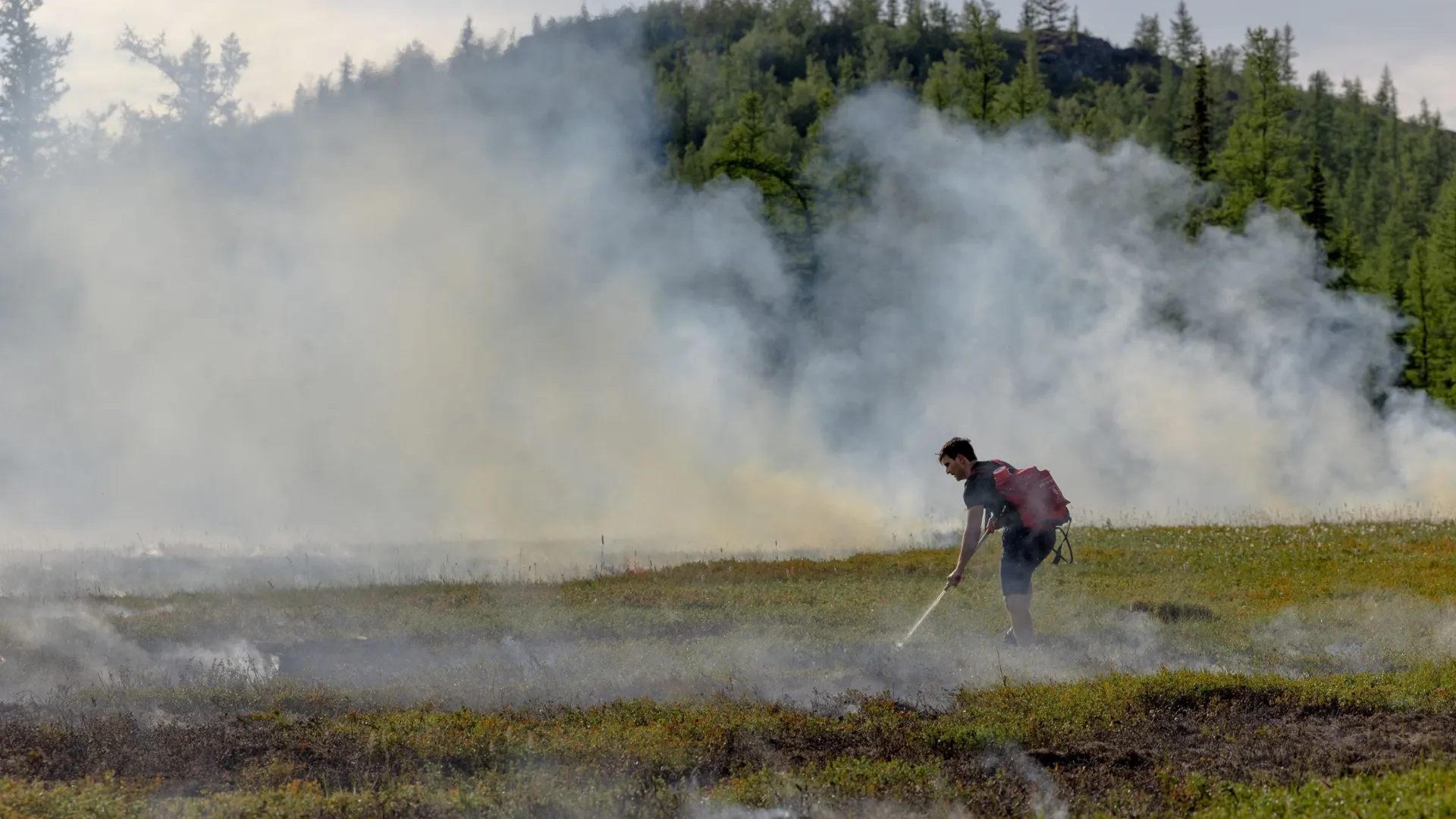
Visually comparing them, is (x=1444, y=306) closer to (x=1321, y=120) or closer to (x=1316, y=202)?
(x=1316, y=202)

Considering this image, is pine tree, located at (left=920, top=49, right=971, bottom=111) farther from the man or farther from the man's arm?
the man's arm

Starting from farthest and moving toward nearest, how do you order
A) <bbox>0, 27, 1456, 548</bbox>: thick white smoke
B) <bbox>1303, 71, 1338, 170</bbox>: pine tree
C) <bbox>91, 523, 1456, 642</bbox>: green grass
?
<bbox>1303, 71, 1338, 170</bbox>: pine tree
<bbox>0, 27, 1456, 548</bbox>: thick white smoke
<bbox>91, 523, 1456, 642</bbox>: green grass

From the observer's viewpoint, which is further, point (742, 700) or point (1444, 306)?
point (1444, 306)

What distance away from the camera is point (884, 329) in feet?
142

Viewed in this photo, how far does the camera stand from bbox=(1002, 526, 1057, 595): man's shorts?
1476cm

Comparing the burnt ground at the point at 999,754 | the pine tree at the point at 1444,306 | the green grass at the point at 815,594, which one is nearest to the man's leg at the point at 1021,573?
the green grass at the point at 815,594

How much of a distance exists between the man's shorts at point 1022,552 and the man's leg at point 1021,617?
0.13m

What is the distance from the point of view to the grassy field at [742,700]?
356 inches

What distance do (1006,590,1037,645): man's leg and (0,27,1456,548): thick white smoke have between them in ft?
50.8

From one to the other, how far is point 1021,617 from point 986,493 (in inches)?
61.1

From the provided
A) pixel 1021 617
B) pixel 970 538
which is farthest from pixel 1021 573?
pixel 970 538

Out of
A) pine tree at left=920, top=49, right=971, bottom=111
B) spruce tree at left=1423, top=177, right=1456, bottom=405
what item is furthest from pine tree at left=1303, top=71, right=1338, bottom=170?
pine tree at left=920, top=49, right=971, bottom=111

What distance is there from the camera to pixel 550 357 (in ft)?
112

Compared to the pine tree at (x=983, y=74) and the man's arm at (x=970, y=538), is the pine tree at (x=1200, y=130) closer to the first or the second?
the pine tree at (x=983, y=74)
